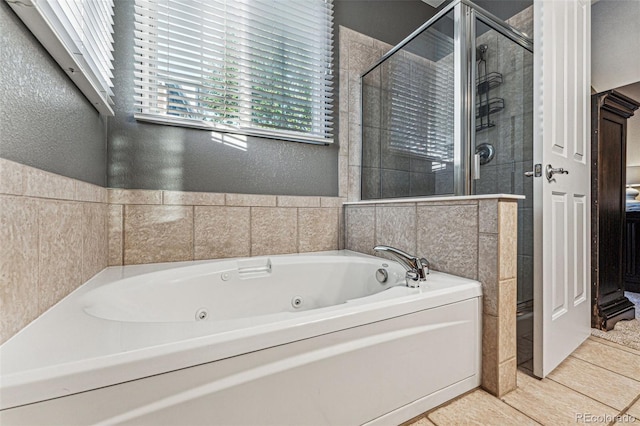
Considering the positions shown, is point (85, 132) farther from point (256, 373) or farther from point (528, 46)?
point (528, 46)

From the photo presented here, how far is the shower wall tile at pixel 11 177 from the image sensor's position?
635 mm

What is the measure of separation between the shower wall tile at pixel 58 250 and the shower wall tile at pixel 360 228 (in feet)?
4.75

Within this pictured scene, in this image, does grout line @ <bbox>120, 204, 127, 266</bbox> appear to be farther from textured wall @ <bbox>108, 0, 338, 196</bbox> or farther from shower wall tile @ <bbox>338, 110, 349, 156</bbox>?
shower wall tile @ <bbox>338, 110, 349, 156</bbox>

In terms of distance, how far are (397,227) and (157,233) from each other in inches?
52.2

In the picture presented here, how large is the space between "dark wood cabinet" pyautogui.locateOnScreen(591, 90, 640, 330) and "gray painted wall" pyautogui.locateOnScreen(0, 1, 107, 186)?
8.90 feet

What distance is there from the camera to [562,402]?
3.63ft

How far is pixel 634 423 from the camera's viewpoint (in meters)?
1.00

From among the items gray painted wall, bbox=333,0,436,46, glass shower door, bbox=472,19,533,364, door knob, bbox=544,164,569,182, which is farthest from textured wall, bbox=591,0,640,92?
door knob, bbox=544,164,569,182

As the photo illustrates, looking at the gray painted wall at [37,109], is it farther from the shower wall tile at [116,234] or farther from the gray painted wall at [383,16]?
the gray painted wall at [383,16]

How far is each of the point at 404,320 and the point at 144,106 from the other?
165cm

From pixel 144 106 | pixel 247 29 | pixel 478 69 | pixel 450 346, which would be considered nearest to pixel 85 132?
pixel 144 106

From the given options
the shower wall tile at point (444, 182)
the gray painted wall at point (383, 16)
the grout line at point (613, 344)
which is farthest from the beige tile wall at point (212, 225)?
the grout line at point (613, 344)

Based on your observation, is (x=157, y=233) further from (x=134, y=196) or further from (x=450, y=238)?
(x=450, y=238)

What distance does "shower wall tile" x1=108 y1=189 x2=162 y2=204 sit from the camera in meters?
1.50
